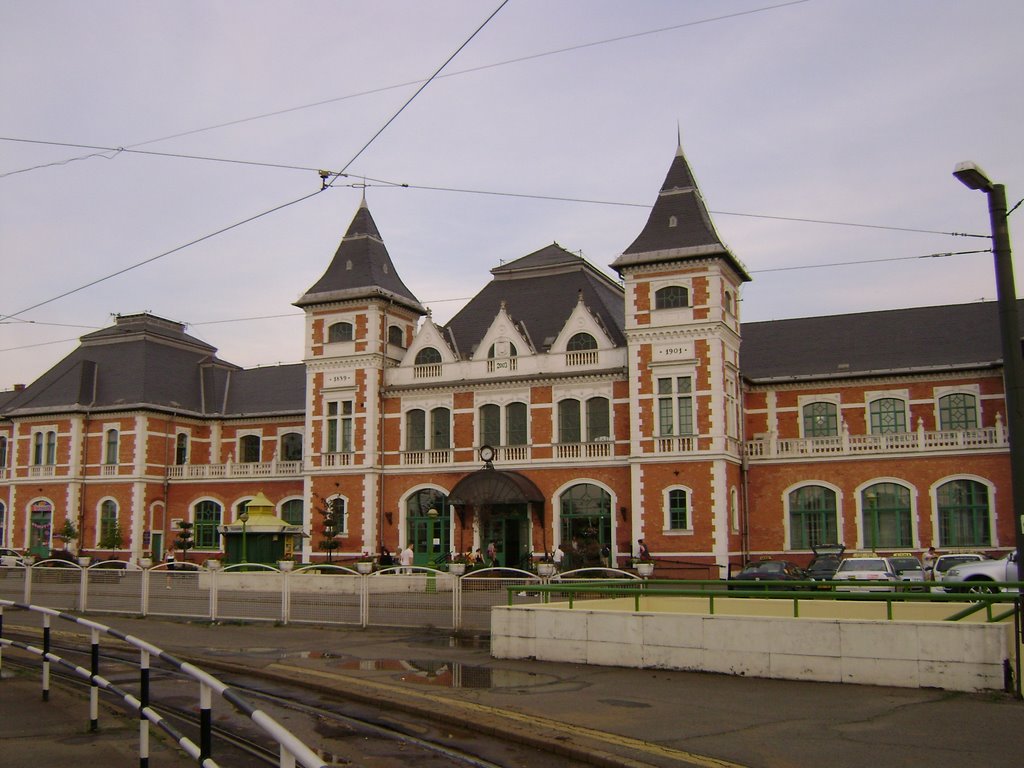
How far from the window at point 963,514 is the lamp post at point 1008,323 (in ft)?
87.8

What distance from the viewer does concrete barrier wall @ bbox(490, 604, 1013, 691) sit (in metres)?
12.2

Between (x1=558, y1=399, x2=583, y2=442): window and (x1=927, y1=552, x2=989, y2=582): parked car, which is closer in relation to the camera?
(x1=927, y1=552, x2=989, y2=582): parked car

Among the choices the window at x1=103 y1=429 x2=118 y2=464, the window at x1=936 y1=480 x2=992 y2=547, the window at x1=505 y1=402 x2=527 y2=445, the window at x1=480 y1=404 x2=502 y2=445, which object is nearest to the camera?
the window at x1=936 y1=480 x2=992 y2=547

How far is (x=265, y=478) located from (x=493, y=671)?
38.1m

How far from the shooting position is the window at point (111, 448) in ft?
168

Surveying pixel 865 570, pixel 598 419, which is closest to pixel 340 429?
pixel 598 419

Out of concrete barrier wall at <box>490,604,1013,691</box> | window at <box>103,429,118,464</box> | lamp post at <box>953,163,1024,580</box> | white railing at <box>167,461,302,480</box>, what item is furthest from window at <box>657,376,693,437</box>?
window at <box>103,429,118,464</box>

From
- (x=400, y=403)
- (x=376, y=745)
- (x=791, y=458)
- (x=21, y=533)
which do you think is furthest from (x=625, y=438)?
(x=21, y=533)

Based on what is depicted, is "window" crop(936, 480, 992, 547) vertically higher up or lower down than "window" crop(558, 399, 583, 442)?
lower down

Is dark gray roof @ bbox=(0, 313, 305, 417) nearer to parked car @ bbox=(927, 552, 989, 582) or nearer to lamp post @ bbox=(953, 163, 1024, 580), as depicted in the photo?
parked car @ bbox=(927, 552, 989, 582)

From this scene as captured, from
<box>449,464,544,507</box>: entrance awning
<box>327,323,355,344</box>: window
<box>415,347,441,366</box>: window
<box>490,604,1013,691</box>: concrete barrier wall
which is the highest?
<box>327,323,355,344</box>: window

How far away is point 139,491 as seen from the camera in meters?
50.4

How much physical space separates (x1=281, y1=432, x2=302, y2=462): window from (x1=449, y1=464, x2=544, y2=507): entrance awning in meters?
15.5

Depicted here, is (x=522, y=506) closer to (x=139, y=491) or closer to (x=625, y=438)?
(x=625, y=438)
